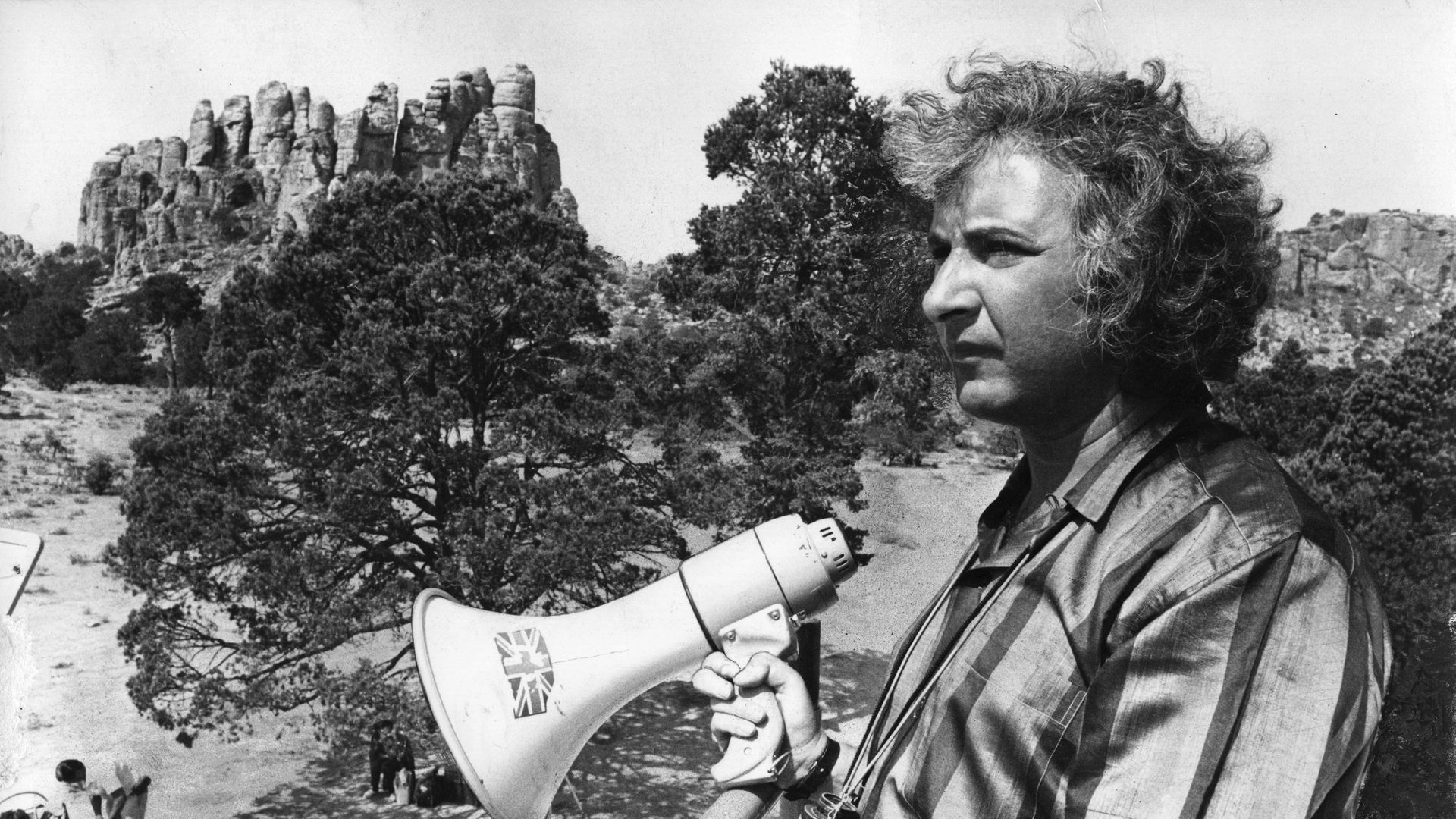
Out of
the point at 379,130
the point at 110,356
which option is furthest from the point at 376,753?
the point at 379,130

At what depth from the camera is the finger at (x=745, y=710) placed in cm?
141

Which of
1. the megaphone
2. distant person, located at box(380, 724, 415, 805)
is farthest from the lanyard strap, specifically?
distant person, located at box(380, 724, 415, 805)

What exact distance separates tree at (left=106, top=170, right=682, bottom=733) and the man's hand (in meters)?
6.96

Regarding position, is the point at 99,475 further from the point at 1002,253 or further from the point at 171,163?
the point at 171,163

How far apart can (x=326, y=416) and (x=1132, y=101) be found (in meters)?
8.90

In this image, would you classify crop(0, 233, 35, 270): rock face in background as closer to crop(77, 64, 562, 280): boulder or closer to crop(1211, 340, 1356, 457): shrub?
crop(77, 64, 562, 280): boulder

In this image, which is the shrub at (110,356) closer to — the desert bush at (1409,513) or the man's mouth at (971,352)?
the desert bush at (1409,513)

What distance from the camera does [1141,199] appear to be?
1.03 metres

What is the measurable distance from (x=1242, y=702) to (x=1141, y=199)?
19.8 inches

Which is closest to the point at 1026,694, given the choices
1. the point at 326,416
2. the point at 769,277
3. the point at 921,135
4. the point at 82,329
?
the point at 921,135

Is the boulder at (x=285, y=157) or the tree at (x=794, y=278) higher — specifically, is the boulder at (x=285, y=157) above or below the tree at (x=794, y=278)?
above

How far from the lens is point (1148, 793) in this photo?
30.7 inches

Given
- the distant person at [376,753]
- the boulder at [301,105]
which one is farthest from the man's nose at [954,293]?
the boulder at [301,105]

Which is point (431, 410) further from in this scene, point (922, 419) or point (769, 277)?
point (922, 419)
